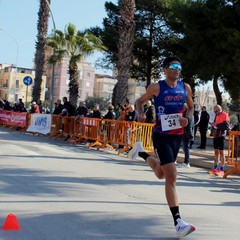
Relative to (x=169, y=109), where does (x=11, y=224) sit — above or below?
below

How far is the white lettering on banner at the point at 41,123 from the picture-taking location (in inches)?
878

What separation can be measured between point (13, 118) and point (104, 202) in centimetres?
2087

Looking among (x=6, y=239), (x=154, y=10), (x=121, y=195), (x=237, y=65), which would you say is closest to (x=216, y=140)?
(x=121, y=195)

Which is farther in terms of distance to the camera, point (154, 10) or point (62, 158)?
point (154, 10)

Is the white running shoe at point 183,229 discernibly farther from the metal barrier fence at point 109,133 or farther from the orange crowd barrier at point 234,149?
the orange crowd barrier at point 234,149

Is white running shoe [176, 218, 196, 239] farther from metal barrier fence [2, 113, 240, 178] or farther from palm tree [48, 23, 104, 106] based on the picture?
palm tree [48, 23, 104, 106]

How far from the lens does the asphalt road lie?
543 cm

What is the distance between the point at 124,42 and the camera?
2227 cm

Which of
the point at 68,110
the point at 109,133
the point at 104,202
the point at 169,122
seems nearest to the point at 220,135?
the point at 109,133

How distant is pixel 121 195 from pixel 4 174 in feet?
9.15

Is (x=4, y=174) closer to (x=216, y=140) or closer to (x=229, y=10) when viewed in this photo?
(x=216, y=140)

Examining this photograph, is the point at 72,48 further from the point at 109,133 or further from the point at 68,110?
the point at 109,133

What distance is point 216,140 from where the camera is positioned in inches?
487

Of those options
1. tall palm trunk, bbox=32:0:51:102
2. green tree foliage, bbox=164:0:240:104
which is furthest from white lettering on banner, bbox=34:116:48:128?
green tree foliage, bbox=164:0:240:104
